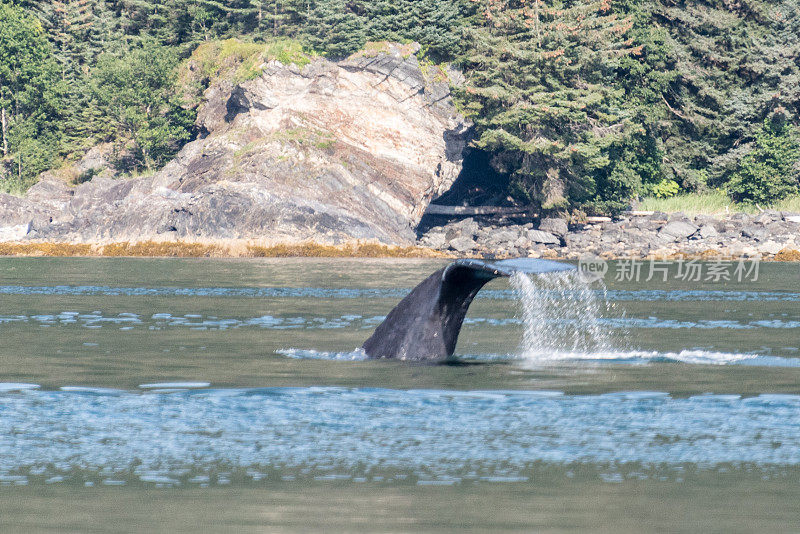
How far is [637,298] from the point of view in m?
37.2

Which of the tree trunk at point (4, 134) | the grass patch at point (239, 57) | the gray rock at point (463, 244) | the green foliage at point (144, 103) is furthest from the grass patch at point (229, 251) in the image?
the tree trunk at point (4, 134)

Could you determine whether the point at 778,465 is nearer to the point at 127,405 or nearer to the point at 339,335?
the point at 127,405

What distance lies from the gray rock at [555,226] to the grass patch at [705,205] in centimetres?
900

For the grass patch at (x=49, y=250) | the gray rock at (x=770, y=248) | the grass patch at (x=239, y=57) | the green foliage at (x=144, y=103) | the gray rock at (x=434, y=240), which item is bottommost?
the grass patch at (x=49, y=250)

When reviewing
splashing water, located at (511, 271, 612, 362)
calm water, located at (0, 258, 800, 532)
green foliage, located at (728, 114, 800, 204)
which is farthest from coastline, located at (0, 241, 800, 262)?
calm water, located at (0, 258, 800, 532)

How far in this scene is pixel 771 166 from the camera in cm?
8431

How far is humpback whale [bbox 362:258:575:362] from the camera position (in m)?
16.2

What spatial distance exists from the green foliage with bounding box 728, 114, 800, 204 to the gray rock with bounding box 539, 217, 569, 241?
566 inches

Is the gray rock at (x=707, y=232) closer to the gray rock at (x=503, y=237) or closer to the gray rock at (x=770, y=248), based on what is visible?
the gray rock at (x=770, y=248)

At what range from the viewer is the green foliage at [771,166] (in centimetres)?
8406

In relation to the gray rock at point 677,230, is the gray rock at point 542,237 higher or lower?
lower

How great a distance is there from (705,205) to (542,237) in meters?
15.5

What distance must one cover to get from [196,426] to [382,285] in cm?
2975

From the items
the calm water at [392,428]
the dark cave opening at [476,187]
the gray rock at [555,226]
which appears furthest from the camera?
the dark cave opening at [476,187]
